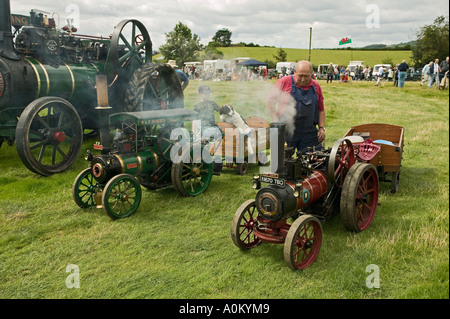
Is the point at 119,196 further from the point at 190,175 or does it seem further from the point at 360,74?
the point at 360,74

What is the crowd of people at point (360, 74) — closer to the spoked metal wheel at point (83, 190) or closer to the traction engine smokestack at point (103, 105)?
the traction engine smokestack at point (103, 105)

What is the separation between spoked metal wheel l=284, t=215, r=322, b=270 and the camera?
3.43m

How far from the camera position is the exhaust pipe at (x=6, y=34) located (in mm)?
6395

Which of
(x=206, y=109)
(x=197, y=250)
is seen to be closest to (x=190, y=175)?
(x=206, y=109)

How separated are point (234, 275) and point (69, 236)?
6.76 feet

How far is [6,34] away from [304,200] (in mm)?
5756

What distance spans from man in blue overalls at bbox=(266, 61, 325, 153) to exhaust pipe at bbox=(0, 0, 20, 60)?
4573 millimetres

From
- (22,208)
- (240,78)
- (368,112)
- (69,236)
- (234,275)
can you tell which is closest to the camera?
(234,275)

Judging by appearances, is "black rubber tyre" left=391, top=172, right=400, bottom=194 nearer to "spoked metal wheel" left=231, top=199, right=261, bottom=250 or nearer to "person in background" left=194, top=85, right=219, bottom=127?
"spoked metal wheel" left=231, top=199, right=261, bottom=250

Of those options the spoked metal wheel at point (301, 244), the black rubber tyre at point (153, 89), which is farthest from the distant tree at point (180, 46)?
the spoked metal wheel at point (301, 244)

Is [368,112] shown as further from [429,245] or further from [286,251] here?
[286,251]

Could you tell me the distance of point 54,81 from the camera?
6.91 meters

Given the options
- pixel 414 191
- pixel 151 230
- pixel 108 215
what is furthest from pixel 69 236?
pixel 414 191

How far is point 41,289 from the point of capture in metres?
3.34
